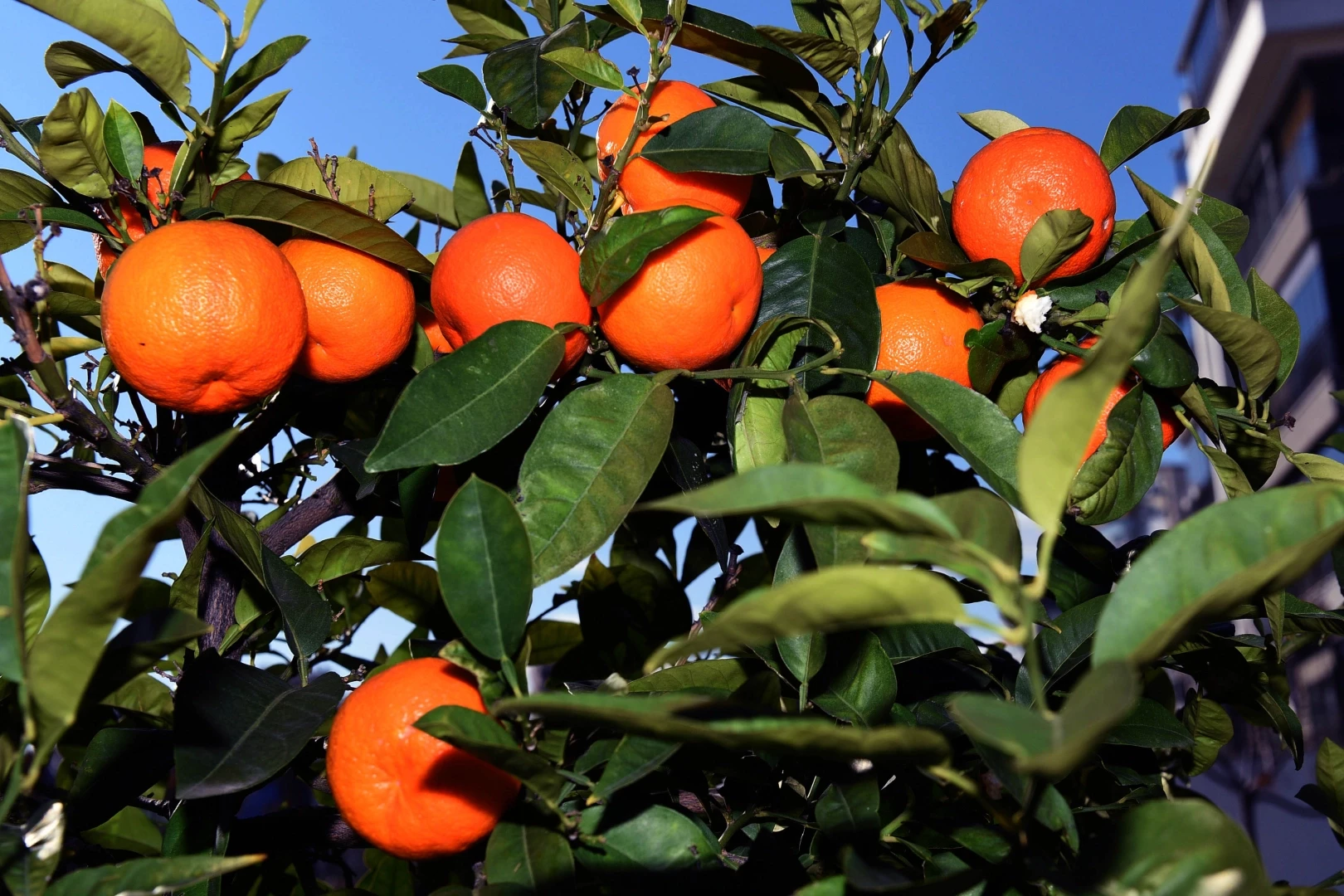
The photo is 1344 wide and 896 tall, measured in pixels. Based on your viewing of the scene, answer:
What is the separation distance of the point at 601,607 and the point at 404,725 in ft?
1.24

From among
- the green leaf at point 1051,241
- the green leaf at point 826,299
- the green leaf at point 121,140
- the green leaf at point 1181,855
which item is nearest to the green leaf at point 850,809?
the green leaf at point 1181,855

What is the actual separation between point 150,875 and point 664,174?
0.49 m

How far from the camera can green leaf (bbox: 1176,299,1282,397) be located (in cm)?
59

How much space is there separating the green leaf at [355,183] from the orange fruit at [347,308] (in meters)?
0.10

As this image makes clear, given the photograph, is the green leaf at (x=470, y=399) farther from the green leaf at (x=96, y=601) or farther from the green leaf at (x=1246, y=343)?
the green leaf at (x=1246, y=343)

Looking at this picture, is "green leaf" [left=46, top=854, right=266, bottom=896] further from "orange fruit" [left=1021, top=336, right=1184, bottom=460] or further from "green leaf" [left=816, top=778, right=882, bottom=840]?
"orange fruit" [left=1021, top=336, right=1184, bottom=460]

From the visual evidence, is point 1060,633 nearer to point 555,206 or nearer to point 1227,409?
point 1227,409

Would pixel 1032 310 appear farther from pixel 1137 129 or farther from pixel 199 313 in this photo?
pixel 199 313

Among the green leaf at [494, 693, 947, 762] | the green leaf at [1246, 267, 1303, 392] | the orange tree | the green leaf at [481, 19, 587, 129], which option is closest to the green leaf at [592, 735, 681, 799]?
the orange tree

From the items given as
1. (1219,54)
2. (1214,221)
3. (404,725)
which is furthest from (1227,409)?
(1219,54)

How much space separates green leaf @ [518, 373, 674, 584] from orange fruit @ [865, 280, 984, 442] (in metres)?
0.17

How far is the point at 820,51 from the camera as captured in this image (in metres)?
0.65

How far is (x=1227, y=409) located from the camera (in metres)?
0.69

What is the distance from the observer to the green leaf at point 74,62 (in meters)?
0.62
